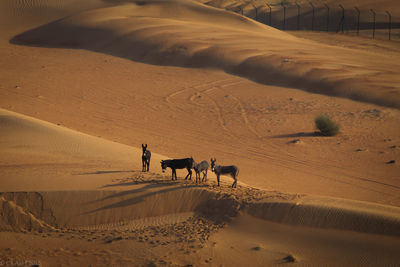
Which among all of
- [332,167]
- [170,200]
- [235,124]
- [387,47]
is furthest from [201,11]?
[170,200]

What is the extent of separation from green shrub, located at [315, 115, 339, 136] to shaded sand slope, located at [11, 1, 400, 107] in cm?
609

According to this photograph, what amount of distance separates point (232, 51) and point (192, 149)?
19314 millimetres

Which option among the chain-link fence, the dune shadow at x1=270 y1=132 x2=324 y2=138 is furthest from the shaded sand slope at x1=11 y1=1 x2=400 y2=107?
the chain-link fence

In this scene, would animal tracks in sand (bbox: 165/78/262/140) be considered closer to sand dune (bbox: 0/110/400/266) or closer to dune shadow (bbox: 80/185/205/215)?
dune shadow (bbox: 80/185/205/215)

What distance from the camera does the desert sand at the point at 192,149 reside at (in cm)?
780

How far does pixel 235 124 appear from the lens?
2056 cm

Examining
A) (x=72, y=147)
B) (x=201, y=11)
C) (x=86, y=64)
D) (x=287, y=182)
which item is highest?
(x=201, y=11)

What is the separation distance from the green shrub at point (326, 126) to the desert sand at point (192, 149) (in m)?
0.42

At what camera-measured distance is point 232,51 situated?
34.6 m

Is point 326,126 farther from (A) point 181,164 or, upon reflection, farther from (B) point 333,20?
(B) point 333,20

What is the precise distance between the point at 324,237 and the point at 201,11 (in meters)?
52.9

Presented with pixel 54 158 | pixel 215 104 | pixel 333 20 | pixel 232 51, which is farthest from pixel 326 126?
pixel 333 20

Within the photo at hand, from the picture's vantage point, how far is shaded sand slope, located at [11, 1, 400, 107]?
2669 cm

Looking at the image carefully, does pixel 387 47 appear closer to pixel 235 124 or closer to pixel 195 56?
pixel 195 56
